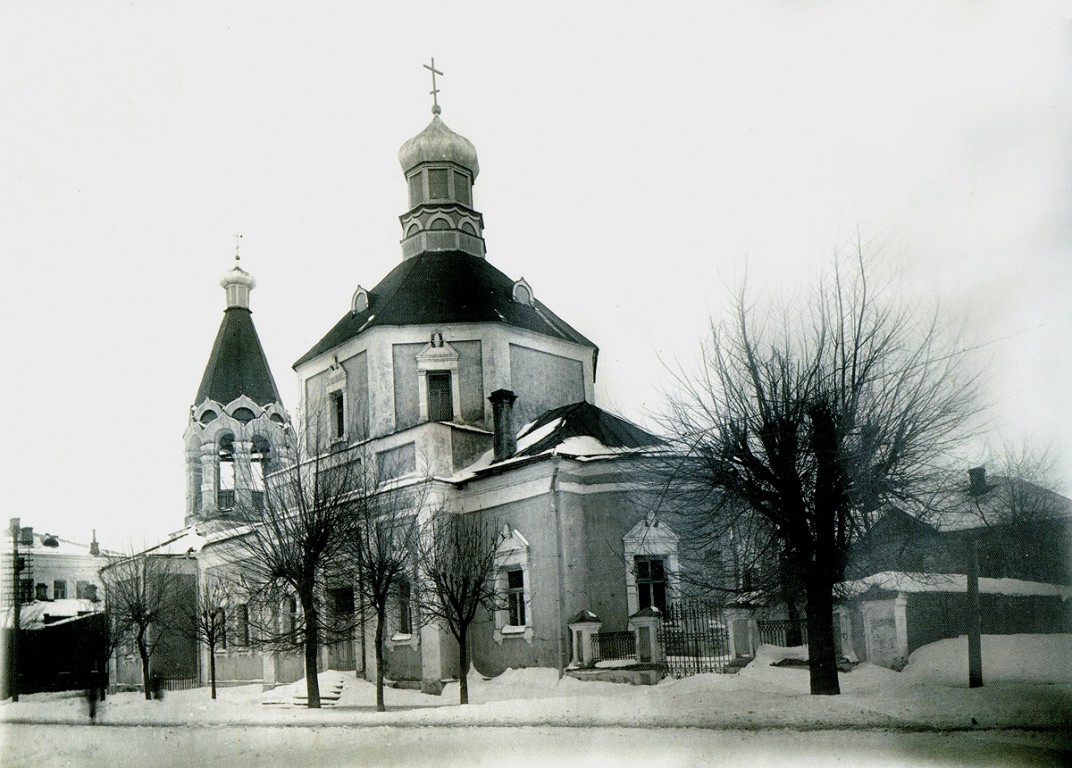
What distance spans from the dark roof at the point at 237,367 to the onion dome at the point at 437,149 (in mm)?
3277

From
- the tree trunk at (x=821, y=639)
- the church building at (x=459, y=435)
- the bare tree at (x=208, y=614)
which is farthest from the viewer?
the bare tree at (x=208, y=614)

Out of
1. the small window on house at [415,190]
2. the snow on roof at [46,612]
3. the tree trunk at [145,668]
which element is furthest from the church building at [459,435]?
the snow on roof at [46,612]

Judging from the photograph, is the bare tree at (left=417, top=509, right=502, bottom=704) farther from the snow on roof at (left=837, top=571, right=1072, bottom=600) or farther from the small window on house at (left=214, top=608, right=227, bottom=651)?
the snow on roof at (left=837, top=571, right=1072, bottom=600)

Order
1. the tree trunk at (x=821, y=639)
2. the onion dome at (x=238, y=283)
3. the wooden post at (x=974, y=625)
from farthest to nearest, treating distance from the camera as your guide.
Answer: the onion dome at (x=238, y=283) < the tree trunk at (x=821, y=639) < the wooden post at (x=974, y=625)

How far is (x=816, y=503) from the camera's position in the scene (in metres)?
11.0

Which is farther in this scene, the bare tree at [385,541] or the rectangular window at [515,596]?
the rectangular window at [515,596]

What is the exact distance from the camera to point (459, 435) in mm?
17672

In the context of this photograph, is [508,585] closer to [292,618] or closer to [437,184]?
[292,618]

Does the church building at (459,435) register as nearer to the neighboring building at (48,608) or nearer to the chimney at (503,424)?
the chimney at (503,424)

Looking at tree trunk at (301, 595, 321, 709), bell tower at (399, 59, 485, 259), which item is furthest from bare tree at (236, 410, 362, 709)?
bell tower at (399, 59, 485, 259)

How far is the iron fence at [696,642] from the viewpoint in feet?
40.5

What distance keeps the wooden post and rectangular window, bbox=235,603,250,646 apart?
35.8 ft

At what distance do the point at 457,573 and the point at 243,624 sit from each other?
496 cm

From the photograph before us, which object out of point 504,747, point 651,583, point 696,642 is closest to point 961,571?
point 696,642
